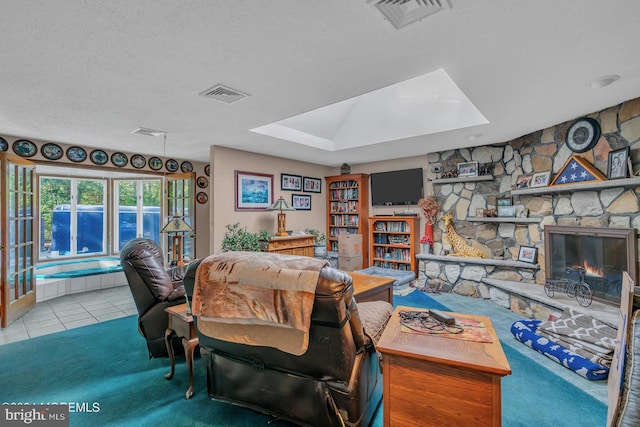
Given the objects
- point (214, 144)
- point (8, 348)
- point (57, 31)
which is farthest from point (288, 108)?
point (8, 348)

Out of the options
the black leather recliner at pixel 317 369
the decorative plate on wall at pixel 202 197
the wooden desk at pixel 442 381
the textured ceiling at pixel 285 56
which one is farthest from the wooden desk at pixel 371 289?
the decorative plate on wall at pixel 202 197

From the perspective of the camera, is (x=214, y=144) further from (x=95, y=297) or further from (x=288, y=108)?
(x=95, y=297)

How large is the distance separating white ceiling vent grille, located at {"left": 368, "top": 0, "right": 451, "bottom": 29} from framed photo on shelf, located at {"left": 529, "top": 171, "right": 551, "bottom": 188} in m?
3.18

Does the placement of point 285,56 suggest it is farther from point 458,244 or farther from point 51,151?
point 51,151

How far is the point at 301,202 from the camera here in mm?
5836

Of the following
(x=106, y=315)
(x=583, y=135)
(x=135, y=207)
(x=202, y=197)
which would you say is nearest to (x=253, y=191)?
(x=202, y=197)

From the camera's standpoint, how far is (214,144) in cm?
432

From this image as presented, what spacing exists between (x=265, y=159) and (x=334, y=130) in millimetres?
1316

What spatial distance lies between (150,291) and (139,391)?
2.38ft

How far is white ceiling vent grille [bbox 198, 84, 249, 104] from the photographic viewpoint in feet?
7.80

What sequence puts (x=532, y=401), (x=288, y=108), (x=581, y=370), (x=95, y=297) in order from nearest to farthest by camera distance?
(x=532, y=401) → (x=581, y=370) → (x=288, y=108) → (x=95, y=297)

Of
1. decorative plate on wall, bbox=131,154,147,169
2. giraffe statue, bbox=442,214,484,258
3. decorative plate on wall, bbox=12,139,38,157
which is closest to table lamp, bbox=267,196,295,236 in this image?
decorative plate on wall, bbox=131,154,147,169
